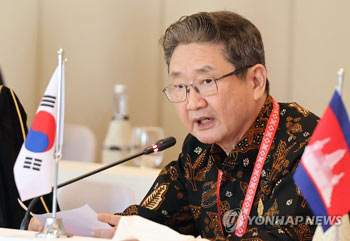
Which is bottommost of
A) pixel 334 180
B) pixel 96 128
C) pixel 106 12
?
pixel 96 128

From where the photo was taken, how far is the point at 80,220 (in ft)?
5.96

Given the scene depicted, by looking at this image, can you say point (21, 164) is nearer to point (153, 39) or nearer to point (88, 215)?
point (88, 215)

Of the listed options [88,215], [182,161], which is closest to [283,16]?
[182,161]

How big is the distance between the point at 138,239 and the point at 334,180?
38 centimetres

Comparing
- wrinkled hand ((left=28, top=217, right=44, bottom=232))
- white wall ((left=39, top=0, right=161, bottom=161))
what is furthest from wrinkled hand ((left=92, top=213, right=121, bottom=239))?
white wall ((left=39, top=0, right=161, bottom=161))

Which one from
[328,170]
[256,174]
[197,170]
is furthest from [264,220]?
[328,170]

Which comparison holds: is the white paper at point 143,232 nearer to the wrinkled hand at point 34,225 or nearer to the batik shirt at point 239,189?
the batik shirt at point 239,189

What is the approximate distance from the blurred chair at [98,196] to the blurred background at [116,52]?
2.07m

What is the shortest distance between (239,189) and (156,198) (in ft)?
0.95

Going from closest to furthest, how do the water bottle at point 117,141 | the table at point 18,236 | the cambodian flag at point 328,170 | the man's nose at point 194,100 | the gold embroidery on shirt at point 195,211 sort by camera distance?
the cambodian flag at point 328,170
the table at point 18,236
the man's nose at point 194,100
the gold embroidery on shirt at point 195,211
the water bottle at point 117,141

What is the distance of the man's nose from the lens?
6.17 feet

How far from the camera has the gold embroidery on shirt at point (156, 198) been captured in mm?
2080

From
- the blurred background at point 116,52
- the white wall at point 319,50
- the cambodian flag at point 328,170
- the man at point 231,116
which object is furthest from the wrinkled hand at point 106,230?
the blurred background at point 116,52

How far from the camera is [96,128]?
4781 millimetres
